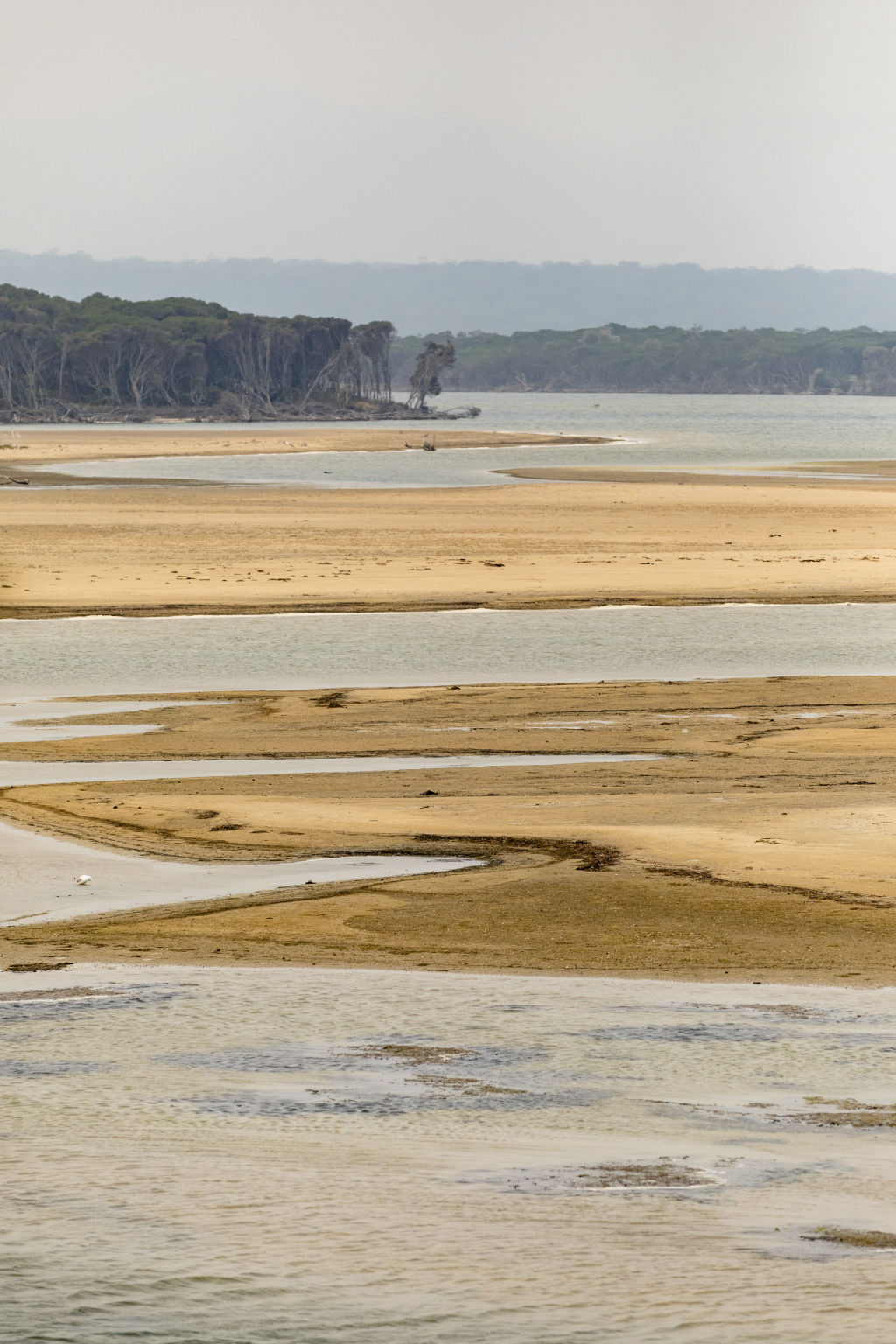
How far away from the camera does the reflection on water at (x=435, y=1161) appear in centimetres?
654

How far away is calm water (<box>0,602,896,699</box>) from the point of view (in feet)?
85.3

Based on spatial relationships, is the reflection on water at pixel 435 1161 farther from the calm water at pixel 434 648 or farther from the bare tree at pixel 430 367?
the bare tree at pixel 430 367

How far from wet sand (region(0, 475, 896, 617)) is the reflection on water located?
74.2 feet

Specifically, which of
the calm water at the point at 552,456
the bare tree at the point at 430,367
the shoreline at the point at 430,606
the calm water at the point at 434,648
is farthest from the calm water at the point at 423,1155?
the bare tree at the point at 430,367

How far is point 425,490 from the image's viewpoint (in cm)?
6375

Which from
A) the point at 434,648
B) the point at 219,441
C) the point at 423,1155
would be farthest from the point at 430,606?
the point at 219,441

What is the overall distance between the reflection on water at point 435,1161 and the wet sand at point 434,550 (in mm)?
22622

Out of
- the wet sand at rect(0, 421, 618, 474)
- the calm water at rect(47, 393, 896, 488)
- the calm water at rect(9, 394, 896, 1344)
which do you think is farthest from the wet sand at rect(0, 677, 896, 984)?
the wet sand at rect(0, 421, 618, 474)

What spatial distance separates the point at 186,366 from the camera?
173 meters

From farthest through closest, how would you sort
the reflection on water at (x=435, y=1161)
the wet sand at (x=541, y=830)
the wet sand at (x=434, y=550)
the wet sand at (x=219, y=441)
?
the wet sand at (x=219, y=441) → the wet sand at (x=434, y=550) → the wet sand at (x=541, y=830) → the reflection on water at (x=435, y=1161)

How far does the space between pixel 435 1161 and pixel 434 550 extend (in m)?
35.3

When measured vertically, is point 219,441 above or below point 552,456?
above

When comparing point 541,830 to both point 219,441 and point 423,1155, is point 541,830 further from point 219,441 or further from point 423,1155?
point 219,441

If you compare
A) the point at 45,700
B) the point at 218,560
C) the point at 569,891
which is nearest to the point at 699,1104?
the point at 569,891
